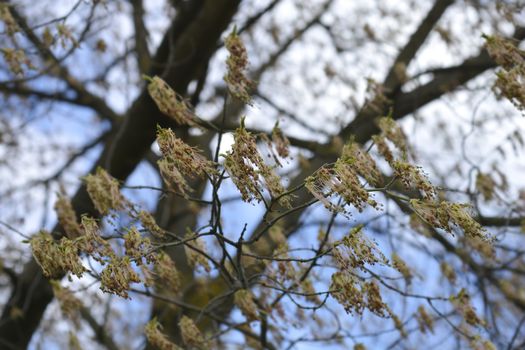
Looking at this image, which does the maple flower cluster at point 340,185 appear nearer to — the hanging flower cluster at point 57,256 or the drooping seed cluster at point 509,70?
the hanging flower cluster at point 57,256

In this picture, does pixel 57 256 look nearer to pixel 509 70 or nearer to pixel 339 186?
pixel 339 186

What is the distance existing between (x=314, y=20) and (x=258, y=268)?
421 cm

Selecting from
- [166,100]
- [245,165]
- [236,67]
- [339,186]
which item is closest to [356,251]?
[339,186]

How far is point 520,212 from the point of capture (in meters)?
3.71

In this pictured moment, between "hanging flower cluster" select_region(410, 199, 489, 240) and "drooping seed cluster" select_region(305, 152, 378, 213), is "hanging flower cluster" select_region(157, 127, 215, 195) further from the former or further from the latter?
"hanging flower cluster" select_region(410, 199, 489, 240)

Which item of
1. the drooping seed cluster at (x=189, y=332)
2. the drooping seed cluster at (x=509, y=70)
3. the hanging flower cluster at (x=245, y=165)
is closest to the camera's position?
the hanging flower cluster at (x=245, y=165)

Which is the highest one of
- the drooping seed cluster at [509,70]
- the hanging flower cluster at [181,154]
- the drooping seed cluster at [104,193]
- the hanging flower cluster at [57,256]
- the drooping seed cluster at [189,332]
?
the drooping seed cluster at [509,70]

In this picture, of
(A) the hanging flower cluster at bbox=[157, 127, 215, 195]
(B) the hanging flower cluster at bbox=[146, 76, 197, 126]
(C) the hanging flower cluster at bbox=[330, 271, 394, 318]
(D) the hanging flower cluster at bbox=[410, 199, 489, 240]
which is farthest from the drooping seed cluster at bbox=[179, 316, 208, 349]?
(D) the hanging flower cluster at bbox=[410, 199, 489, 240]

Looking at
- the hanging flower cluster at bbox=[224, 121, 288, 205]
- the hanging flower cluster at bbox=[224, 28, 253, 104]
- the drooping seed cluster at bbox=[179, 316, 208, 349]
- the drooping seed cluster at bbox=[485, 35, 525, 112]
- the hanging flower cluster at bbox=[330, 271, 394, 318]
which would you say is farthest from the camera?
the drooping seed cluster at bbox=[179, 316, 208, 349]

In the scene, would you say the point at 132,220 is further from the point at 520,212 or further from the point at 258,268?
the point at 520,212

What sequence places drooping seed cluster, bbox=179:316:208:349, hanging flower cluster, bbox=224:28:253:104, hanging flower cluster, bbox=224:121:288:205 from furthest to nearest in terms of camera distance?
drooping seed cluster, bbox=179:316:208:349 < hanging flower cluster, bbox=224:28:253:104 < hanging flower cluster, bbox=224:121:288:205

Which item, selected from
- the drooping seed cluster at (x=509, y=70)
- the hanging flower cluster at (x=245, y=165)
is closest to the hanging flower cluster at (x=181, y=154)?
the hanging flower cluster at (x=245, y=165)

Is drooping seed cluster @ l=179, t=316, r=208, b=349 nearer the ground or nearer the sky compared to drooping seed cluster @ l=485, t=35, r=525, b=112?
nearer the ground

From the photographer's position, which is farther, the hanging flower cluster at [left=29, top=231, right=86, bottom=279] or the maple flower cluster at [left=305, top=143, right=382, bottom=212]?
the hanging flower cluster at [left=29, top=231, right=86, bottom=279]
